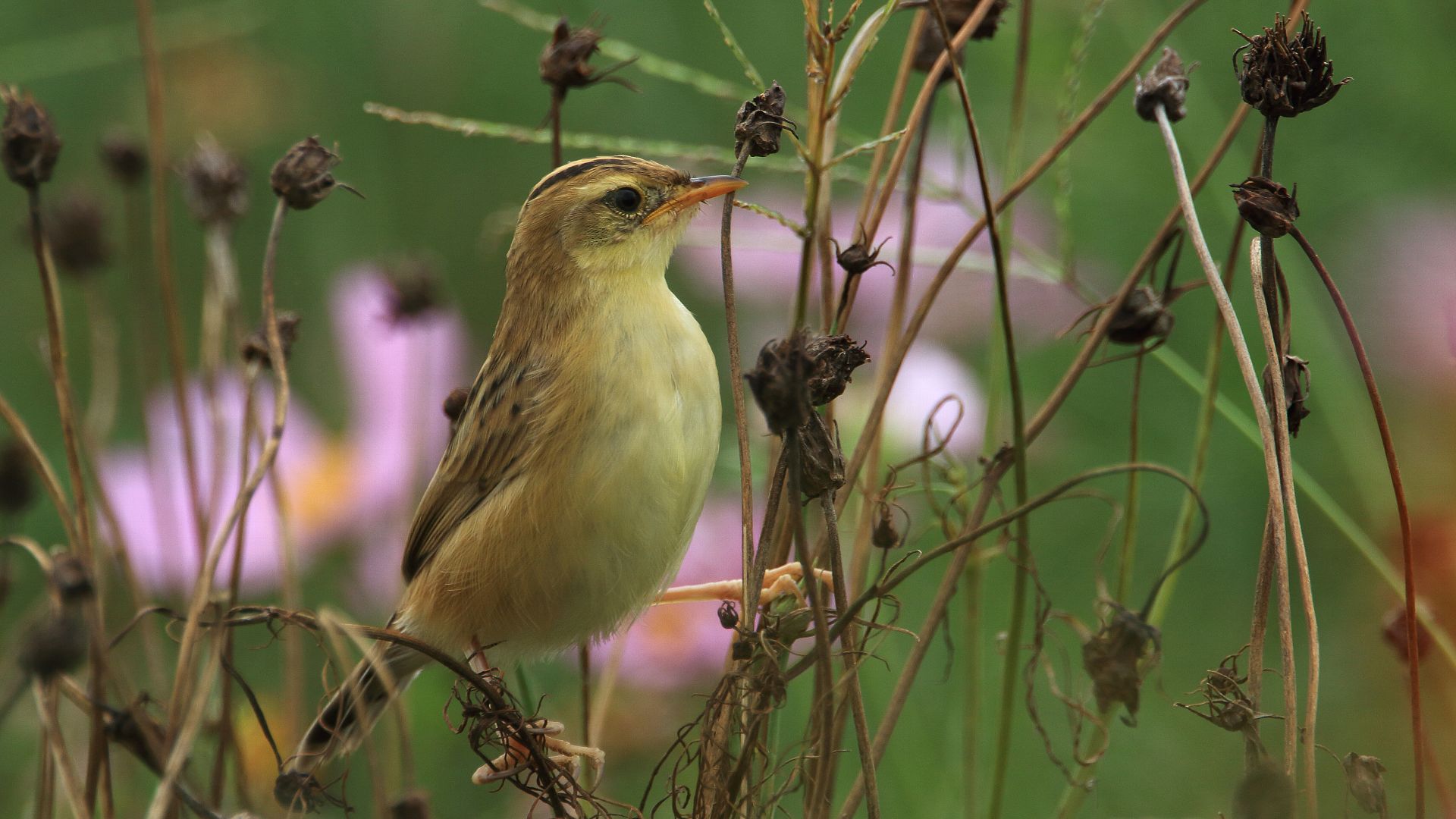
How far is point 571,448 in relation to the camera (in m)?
2.94

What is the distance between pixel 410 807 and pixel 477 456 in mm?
1285

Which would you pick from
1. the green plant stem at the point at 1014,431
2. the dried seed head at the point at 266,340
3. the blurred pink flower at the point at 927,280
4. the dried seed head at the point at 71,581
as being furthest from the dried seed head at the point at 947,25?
the blurred pink flower at the point at 927,280

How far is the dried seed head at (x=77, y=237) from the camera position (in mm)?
3230

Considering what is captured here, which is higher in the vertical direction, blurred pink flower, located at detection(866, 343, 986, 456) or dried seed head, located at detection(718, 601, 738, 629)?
blurred pink flower, located at detection(866, 343, 986, 456)

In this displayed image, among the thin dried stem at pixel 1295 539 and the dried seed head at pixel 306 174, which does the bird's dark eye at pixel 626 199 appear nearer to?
the dried seed head at pixel 306 174

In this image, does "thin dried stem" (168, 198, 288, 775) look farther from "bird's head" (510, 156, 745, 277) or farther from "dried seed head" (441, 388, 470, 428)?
"bird's head" (510, 156, 745, 277)

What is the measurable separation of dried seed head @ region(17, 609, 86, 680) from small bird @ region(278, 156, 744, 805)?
2.39 feet

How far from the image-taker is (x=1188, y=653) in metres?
4.50

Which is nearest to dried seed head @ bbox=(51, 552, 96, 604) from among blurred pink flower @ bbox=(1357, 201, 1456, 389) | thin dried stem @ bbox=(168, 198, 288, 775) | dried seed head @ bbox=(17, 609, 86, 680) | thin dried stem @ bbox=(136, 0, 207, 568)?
dried seed head @ bbox=(17, 609, 86, 680)

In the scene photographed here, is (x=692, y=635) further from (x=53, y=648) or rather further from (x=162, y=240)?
(x=53, y=648)

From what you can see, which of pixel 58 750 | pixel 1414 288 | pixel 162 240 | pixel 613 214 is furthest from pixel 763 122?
pixel 1414 288

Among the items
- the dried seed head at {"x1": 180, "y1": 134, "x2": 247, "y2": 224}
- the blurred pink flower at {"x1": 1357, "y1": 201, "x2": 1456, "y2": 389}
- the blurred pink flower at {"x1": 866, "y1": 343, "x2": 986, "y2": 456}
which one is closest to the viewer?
the dried seed head at {"x1": 180, "y1": 134, "x2": 247, "y2": 224}

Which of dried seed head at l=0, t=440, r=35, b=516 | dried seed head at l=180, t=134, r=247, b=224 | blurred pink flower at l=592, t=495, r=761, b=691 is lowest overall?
blurred pink flower at l=592, t=495, r=761, b=691

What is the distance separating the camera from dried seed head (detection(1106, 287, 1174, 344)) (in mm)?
2250
